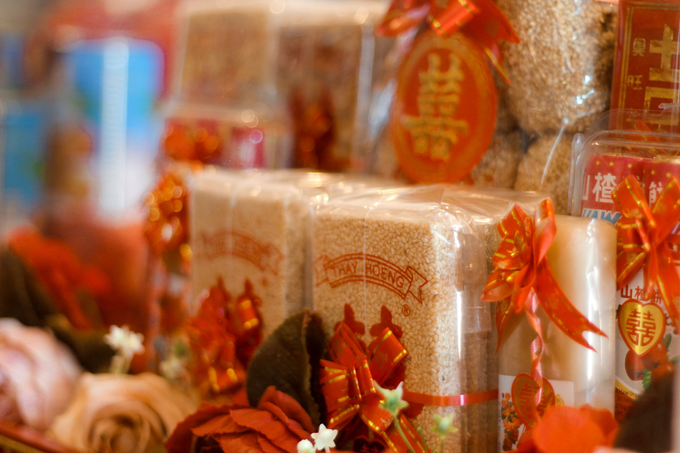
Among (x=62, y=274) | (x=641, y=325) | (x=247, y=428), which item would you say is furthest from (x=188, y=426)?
(x=62, y=274)

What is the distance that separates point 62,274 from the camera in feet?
3.12

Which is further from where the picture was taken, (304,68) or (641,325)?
(304,68)

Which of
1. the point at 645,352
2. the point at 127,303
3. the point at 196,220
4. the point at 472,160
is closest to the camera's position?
the point at 645,352

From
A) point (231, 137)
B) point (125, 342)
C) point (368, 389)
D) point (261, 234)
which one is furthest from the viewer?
point (231, 137)

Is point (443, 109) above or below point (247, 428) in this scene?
above

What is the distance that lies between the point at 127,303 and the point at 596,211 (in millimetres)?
784

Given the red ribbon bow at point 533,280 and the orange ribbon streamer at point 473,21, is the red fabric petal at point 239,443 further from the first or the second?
the orange ribbon streamer at point 473,21

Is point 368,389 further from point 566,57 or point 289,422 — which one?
point 566,57

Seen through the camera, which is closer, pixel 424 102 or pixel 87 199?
pixel 424 102

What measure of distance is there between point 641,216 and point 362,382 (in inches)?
10.0

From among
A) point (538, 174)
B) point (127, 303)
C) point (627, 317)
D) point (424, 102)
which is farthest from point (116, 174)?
point (627, 317)

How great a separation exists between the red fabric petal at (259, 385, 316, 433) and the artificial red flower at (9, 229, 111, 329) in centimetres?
46

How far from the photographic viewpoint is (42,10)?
1.55 meters

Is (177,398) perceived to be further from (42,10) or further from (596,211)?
(42,10)
